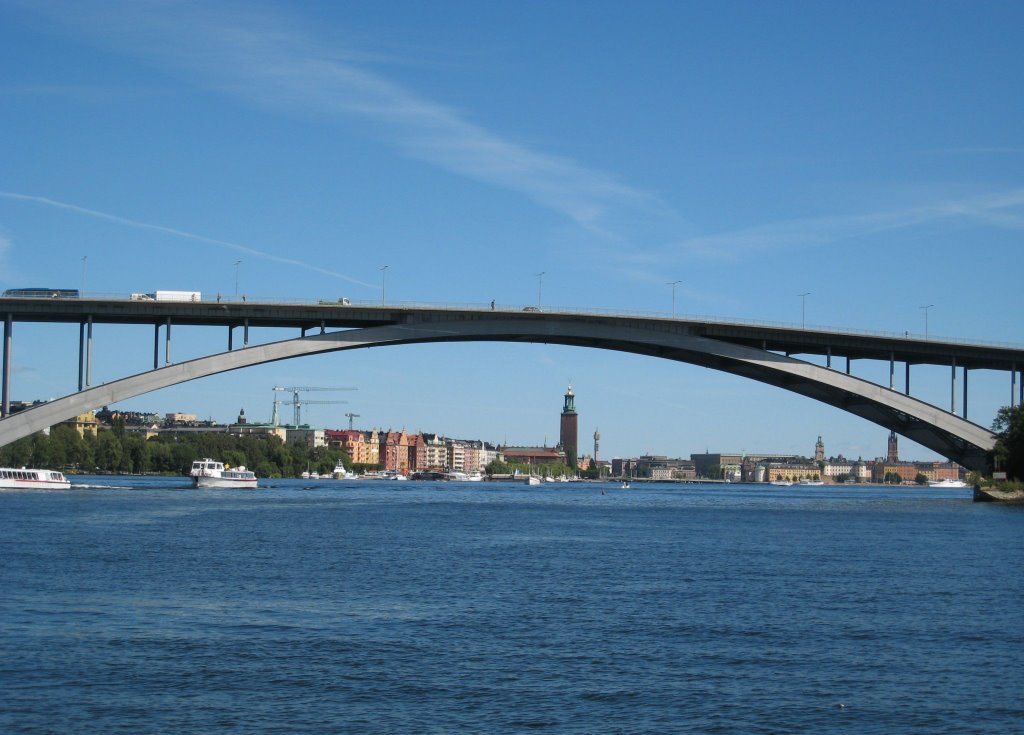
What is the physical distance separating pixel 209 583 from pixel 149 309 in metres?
40.2

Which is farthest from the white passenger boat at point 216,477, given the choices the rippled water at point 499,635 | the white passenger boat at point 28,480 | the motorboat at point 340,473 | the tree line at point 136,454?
the motorboat at point 340,473

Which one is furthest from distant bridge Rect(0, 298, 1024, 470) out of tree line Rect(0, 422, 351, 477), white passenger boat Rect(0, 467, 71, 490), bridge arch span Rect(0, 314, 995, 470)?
tree line Rect(0, 422, 351, 477)

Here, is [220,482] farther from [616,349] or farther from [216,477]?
[616,349]

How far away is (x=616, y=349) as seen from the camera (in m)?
74.8

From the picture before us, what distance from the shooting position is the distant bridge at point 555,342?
6197 centimetres

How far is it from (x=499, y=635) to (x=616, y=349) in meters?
55.4

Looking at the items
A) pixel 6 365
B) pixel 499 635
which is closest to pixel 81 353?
pixel 6 365

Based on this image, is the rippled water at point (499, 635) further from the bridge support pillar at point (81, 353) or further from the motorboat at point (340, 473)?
the motorboat at point (340, 473)

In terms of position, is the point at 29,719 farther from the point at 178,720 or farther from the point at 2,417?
the point at 2,417

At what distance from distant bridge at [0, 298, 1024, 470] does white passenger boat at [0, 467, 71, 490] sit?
14903 millimetres

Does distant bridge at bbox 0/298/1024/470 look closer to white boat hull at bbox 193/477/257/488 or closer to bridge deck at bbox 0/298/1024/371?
bridge deck at bbox 0/298/1024/371

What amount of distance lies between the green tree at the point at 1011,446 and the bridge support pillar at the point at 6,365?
2123 inches

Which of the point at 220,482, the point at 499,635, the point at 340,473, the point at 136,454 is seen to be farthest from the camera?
the point at 340,473

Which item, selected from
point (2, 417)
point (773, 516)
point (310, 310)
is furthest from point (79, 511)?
point (773, 516)
